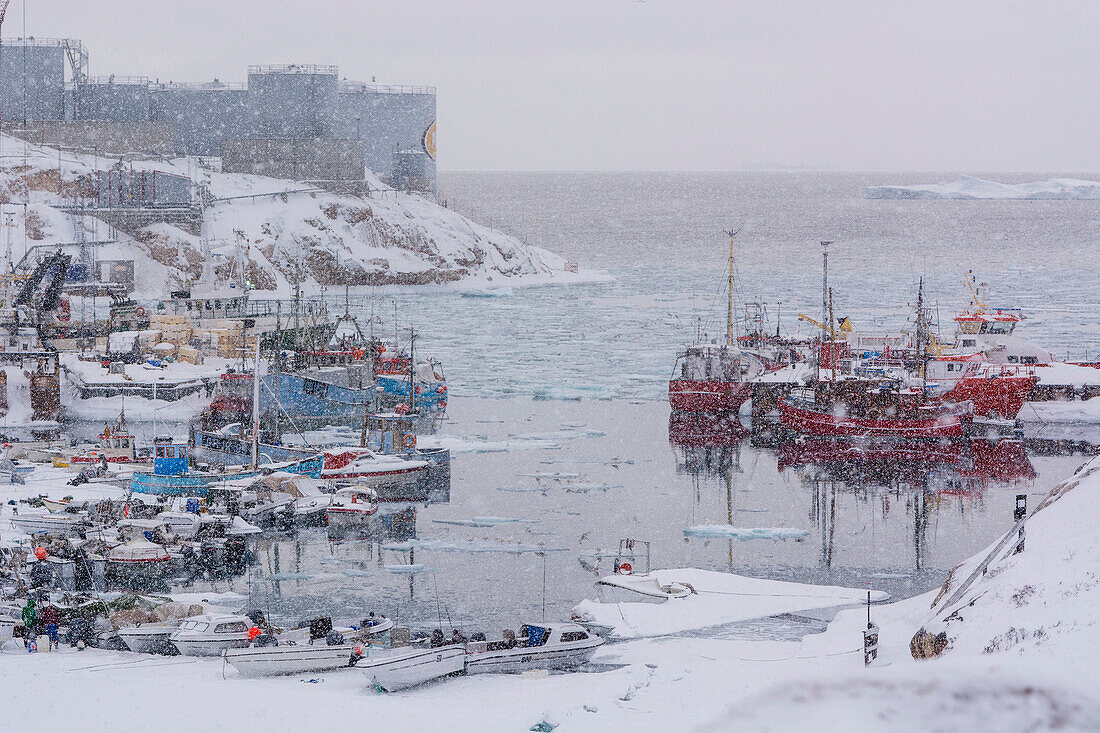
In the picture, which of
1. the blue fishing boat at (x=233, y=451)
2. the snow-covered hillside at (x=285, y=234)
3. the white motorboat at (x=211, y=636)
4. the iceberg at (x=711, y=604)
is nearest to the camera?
the white motorboat at (x=211, y=636)

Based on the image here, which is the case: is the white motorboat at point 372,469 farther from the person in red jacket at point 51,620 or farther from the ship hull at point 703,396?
the ship hull at point 703,396

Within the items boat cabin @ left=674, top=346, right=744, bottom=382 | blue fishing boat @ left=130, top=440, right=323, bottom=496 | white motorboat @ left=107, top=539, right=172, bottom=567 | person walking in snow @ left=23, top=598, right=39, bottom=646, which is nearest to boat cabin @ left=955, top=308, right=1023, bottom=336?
boat cabin @ left=674, top=346, right=744, bottom=382

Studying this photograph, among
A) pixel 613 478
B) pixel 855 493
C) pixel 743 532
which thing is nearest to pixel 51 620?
pixel 743 532

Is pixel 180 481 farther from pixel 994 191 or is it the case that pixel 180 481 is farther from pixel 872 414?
pixel 994 191

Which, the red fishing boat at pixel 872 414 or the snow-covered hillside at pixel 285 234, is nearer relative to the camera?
the red fishing boat at pixel 872 414

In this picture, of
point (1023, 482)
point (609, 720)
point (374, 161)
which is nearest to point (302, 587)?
point (609, 720)

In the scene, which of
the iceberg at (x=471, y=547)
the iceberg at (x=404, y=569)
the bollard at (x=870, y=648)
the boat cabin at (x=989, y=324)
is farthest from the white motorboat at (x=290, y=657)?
the boat cabin at (x=989, y=324)
